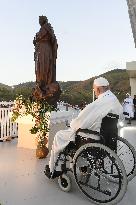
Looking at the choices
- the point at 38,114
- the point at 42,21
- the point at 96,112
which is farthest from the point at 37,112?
the point at 96,112

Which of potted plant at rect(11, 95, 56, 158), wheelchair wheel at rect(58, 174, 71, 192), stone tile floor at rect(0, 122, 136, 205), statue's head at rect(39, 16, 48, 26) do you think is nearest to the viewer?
stone tile floor at rect(0, 122, 136, 205)

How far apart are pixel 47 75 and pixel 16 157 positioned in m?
1.69

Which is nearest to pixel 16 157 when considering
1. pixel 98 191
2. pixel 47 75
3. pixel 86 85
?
pixel 47 75

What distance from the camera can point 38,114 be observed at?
17.7ft

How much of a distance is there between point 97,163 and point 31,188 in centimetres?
92

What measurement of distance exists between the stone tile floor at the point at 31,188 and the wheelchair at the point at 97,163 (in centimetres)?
14

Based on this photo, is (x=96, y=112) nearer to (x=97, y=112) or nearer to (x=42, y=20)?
(x=97, y=112)

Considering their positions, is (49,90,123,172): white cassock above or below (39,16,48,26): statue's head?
below

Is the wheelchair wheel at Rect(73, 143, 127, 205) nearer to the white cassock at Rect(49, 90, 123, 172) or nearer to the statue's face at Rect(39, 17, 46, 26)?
the white cassock at Rect(49, 90, 123, 172)

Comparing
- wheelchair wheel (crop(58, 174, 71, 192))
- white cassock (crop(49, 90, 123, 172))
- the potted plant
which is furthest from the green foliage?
white cassock (crop(49, 90, 123, 172))

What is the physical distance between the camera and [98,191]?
3.39 metres

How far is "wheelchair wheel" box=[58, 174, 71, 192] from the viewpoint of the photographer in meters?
3.59

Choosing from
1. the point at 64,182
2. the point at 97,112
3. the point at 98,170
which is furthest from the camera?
the point at 64,182

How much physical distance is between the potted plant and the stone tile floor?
0.80 feet
